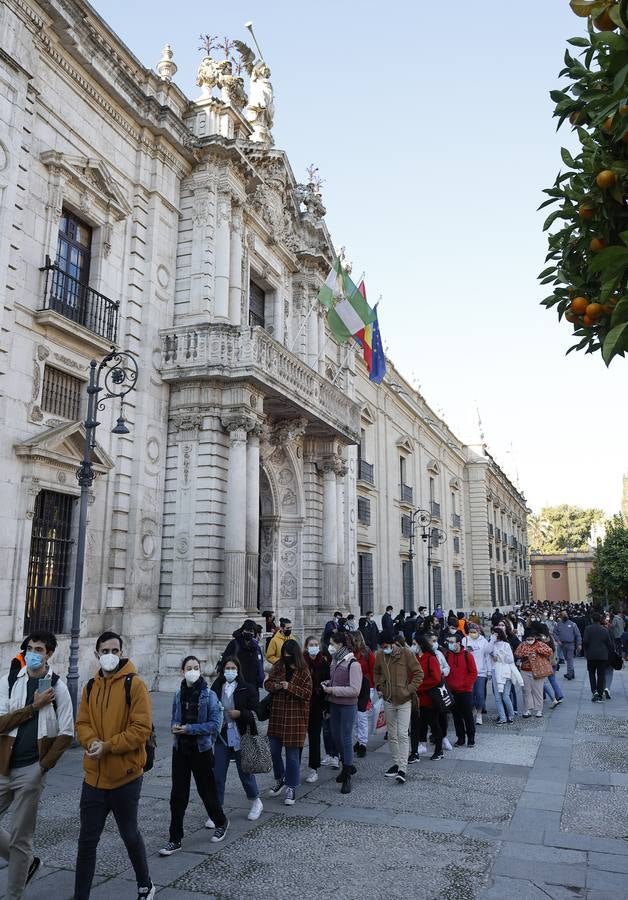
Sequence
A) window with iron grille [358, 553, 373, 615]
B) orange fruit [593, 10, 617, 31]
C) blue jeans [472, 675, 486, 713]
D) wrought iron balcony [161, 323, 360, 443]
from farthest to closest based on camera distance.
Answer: window with iron grille [358, 553, 373, 615], wrought iron balcony [161, 323, 360, 443], blue jeans [472, 675, 486, 713], orange fruit [593, 10, 617, 31]

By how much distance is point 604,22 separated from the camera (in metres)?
3.22

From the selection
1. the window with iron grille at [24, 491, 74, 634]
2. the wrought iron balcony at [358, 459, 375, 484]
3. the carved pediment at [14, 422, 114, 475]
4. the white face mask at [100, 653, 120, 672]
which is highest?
the wrought iron balcony at [358, 459, 375, 484]

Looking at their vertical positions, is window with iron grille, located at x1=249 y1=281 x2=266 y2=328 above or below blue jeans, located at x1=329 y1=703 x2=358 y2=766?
above

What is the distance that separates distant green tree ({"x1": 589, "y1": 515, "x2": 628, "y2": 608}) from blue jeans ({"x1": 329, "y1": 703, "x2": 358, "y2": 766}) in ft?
143

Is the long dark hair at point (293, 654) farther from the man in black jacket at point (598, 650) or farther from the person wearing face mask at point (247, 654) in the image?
the man in black jacket at point (598, 650)

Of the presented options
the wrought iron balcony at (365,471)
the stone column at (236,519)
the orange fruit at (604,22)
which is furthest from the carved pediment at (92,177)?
the wrought iron balcony at (365,471)

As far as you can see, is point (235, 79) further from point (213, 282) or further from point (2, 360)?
point (2, 360)

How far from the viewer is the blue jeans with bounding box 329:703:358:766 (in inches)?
298

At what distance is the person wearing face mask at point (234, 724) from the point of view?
632 centimetres

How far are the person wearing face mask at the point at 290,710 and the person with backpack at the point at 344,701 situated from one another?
639mm

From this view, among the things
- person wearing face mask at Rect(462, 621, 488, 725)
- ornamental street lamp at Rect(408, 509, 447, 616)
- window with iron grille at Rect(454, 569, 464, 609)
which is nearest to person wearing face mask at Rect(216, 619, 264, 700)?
person wearing face mask at Rect(462, 621, 488, 725)

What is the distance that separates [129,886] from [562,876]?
310 cm

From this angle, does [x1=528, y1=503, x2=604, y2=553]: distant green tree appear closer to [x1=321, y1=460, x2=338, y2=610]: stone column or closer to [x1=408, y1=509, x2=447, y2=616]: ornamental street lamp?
[x1=408, y1=509, x2=447, y2=616]: ornamental street lamp

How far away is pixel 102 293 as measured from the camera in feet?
47.4
